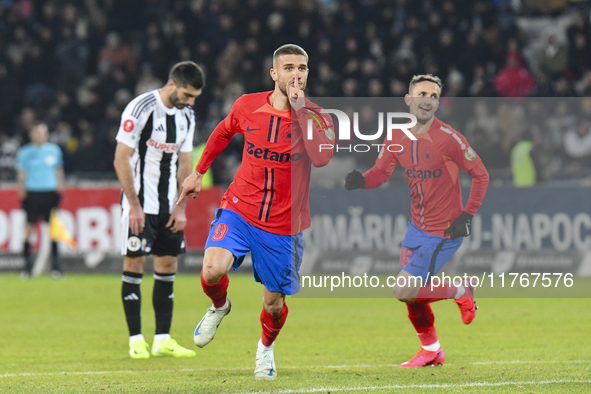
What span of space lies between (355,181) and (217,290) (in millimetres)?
1346

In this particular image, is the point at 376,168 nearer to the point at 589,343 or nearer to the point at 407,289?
the point at 407,289

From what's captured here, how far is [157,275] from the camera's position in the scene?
288 inches

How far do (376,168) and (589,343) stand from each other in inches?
104

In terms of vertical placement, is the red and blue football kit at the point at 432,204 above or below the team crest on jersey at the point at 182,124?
below

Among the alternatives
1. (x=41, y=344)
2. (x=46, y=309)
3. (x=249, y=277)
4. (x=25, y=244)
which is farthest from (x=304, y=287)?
(x=25, y=244)

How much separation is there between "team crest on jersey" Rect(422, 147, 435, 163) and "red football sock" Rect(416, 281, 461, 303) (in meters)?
0.95

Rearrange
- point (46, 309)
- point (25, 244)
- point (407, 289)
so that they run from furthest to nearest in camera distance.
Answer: point (25, 244), point (46, 309), point (407, 289)

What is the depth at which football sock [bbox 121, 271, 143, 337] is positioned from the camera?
23.3 feet

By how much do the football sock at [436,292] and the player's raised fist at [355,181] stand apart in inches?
36.0

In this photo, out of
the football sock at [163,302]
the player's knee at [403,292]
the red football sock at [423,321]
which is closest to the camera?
the player's knee at [403,292]

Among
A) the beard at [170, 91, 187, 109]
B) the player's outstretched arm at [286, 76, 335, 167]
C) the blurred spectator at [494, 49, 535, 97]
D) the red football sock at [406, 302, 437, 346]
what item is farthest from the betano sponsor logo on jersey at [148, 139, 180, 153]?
the blurred spectator at [494, 49, 535, 97]

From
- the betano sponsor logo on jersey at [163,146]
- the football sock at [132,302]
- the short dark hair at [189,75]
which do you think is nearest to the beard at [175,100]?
the short dark hair at [189,75]

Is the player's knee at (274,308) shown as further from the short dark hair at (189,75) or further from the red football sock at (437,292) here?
the short dark hair at (189,75)

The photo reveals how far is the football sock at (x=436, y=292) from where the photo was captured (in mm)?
6324
